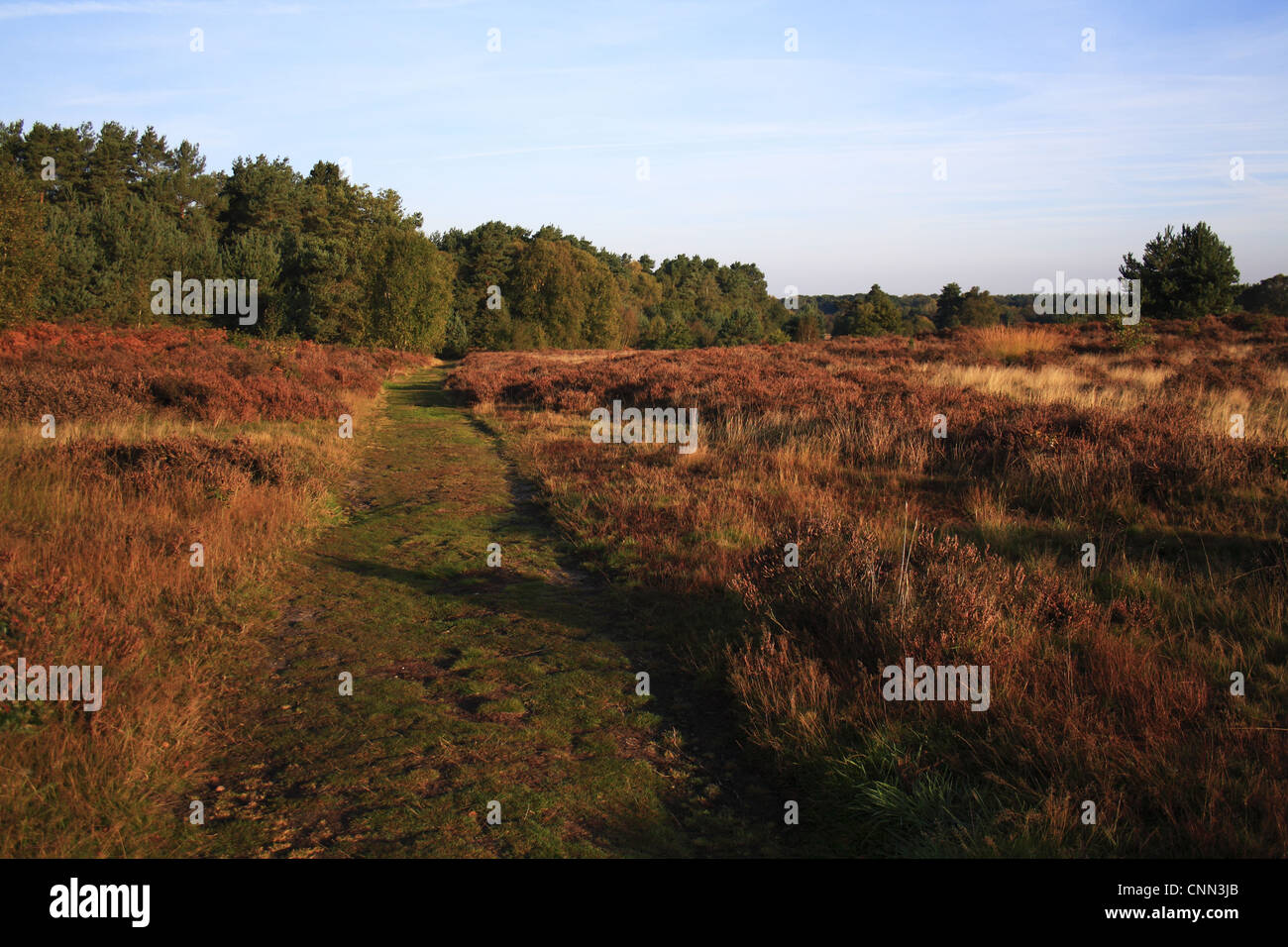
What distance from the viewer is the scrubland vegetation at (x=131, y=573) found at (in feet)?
10.9

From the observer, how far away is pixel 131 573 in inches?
230

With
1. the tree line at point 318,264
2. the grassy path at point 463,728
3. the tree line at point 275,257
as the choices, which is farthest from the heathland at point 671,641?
the tree line at point 275,257

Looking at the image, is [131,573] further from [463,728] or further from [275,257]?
[275,257]

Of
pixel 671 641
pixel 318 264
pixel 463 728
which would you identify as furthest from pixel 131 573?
pixel 318 264

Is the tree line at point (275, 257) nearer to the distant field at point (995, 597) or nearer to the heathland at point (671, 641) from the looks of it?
the heathland at point (671, 641)

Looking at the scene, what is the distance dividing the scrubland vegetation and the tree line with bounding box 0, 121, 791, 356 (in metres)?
18.4

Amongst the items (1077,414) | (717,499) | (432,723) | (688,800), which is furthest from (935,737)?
(1077,414)

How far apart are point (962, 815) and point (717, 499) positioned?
560 centimetres

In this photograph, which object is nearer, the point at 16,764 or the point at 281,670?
the point at 16,764

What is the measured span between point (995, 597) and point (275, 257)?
5256cm

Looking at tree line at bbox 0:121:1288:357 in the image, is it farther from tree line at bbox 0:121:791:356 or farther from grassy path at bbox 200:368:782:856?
grassy path at bbox 200:368:782:856

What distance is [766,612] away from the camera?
17.6 feet
